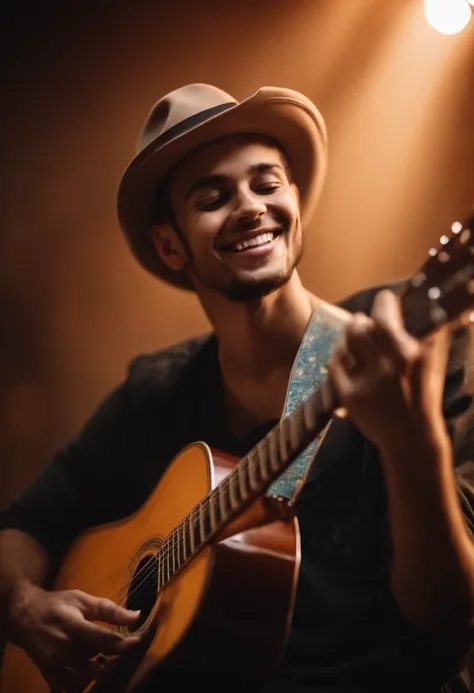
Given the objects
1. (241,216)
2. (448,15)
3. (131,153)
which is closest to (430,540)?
(241,216)

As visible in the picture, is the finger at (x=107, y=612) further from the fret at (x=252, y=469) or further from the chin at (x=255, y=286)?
the chin at (x=255, y=286)

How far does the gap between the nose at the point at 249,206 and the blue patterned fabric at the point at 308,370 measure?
19 cm

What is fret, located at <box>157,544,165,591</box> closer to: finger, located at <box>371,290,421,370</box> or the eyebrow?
finger, located at <box>371,290,421,370</box>

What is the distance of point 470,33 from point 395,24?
14 cm

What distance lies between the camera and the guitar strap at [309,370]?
94 centimetres

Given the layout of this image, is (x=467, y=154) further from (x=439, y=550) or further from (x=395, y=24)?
(x=439, y=550)

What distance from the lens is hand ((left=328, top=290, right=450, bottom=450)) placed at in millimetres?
617

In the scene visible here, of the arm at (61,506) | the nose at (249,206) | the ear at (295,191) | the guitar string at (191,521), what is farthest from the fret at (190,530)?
the ear at (295,191)

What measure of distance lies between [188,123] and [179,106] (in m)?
0.05

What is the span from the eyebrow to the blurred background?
0.19 metres

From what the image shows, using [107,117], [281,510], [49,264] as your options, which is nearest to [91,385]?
[49,264]

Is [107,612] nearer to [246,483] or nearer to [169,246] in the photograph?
[246,483]

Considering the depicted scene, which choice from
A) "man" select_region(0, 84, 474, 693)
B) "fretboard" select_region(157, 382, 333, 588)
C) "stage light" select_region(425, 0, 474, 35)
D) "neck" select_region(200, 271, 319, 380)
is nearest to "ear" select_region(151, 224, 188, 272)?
"man" select_region(0, 84, 474, 693)

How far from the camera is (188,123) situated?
1111 millimetres
